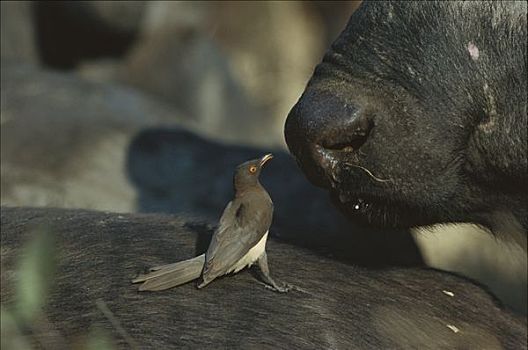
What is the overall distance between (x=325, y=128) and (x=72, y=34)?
277 cm

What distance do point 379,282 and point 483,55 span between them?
497mm

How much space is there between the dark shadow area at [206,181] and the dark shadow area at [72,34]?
1021 mm

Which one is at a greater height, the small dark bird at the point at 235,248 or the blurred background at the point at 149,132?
the small dark bird at the point at 235,248

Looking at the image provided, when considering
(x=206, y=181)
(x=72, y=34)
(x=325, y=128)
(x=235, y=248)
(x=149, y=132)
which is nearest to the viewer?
(x=235, y=248)

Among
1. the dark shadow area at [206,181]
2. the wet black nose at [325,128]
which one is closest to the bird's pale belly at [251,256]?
the wet black nose at [325,128]

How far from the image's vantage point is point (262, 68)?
22.3 feet

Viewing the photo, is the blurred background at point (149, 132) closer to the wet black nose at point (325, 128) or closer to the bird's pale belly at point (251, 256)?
the wet black nose at point (325, 128)

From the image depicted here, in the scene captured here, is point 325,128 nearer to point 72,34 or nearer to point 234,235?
point 234,235

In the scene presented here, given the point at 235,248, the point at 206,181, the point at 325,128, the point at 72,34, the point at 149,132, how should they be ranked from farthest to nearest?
1. the point at 72,34
2. the point at 149,132
3. the point at 206,181
4. the point at 325,128
5. the point at 235,248

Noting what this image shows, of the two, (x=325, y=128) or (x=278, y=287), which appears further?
(x=325, y=128)

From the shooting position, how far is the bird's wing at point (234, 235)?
2.00 m

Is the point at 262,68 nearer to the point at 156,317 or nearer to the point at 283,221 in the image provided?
the point at 283,221

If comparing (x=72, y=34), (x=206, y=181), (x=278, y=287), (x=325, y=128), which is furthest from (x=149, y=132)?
(x=278, y=287)

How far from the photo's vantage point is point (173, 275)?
79.7 inches
